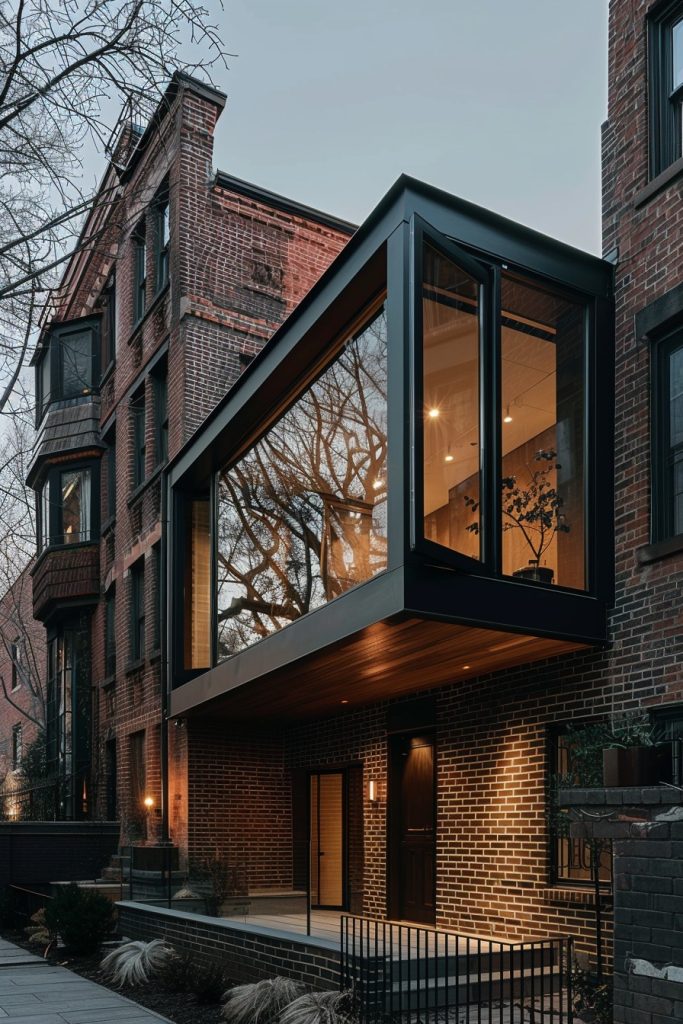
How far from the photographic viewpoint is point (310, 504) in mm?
12062

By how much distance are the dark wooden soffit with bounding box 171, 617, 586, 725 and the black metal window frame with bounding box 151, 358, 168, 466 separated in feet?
17.6

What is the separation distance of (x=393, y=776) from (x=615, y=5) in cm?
920

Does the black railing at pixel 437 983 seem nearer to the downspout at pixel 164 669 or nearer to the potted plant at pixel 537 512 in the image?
the potted plant at pixel 537 512

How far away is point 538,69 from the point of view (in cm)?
12388

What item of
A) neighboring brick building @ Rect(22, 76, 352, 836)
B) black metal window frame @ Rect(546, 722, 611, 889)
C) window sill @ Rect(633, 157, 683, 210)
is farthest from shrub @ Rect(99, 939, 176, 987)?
window sill @ Rect(633, 157, 683, 210)

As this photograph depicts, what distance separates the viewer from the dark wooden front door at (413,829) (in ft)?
Answer: 43.5

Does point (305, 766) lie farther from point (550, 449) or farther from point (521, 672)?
point (550, 449)

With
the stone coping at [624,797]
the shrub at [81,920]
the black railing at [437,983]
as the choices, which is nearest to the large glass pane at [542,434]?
the stone coping at [624,797]

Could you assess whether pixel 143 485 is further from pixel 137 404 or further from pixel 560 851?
pixel 560 851

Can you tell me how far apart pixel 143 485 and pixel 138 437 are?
189 cm

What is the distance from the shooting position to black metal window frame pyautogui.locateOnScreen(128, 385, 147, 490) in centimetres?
2159

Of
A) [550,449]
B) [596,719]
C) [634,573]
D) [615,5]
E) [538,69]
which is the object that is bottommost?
[596,719]

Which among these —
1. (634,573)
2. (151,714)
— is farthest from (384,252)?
(151,714)

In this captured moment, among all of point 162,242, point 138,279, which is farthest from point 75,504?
point 162,242
